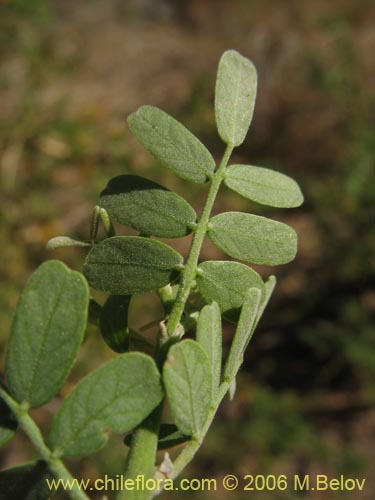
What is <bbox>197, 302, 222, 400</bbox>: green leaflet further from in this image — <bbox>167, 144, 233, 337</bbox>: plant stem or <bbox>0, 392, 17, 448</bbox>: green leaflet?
<bbox>0, 392, 17, 448</bbox>: green leaflet

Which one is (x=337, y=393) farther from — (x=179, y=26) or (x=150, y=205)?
(x=179, y=26)

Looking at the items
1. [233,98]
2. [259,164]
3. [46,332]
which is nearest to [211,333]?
[46,332]

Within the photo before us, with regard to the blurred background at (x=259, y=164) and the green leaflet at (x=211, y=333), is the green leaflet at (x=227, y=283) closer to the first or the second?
the green leaflet at (x=211, y=333)

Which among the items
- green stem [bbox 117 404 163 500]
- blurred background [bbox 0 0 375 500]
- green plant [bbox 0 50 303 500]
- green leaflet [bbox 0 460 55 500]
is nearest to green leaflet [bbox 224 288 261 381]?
green plant [bbox 0 50 303 500]

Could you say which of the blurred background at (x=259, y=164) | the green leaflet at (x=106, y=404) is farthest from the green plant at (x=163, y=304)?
the blurred background at (x=259, y=164)

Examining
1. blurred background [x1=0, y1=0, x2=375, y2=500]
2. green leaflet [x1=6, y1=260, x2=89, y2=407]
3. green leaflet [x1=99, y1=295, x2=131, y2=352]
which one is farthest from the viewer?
blurred background [x1=0, y1=0, x2=375, y2=500]

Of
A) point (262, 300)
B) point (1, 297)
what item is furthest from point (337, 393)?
point (262, 300)
